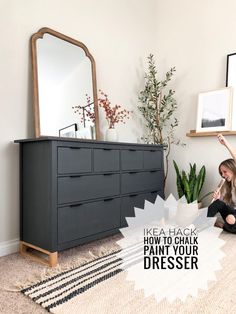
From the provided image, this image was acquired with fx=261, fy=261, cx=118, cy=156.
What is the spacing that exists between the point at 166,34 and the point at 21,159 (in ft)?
7.84

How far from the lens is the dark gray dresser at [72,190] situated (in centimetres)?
168

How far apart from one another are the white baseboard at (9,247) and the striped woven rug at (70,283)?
57 cm

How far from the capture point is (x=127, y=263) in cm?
168

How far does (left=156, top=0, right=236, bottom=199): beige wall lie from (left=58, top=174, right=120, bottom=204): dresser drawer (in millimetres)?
1225

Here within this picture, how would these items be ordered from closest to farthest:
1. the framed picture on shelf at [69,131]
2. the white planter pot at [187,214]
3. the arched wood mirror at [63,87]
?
the arched wood mirror at [63,87]
the framed picture on shelf at [69,131]
the white planter pot at [187,214]

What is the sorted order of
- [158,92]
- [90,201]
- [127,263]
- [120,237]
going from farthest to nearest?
1. [158,92]
2. [120,237]
3. [90,201]
4. [127,263]

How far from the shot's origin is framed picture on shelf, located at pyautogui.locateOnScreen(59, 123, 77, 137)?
2.19 m

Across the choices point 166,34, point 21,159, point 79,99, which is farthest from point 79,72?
point 166,34

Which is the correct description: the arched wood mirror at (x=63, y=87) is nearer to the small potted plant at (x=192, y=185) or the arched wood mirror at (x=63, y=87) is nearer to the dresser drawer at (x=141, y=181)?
the dresser drawer at (x=141, y=181)

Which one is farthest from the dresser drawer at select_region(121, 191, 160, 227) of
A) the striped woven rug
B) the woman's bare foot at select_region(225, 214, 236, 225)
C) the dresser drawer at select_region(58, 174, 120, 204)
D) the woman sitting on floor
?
the woman's bare foot at select_region(225, 214, 236, 225)

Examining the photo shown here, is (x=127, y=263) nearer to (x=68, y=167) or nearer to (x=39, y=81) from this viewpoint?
(x=68, y=167)

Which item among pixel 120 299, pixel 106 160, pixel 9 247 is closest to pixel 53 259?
pixel 9 247

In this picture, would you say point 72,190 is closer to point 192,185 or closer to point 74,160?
point 74,160

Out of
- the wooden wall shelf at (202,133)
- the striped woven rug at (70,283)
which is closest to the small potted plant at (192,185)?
the wooden wall shelf at (202,133)
